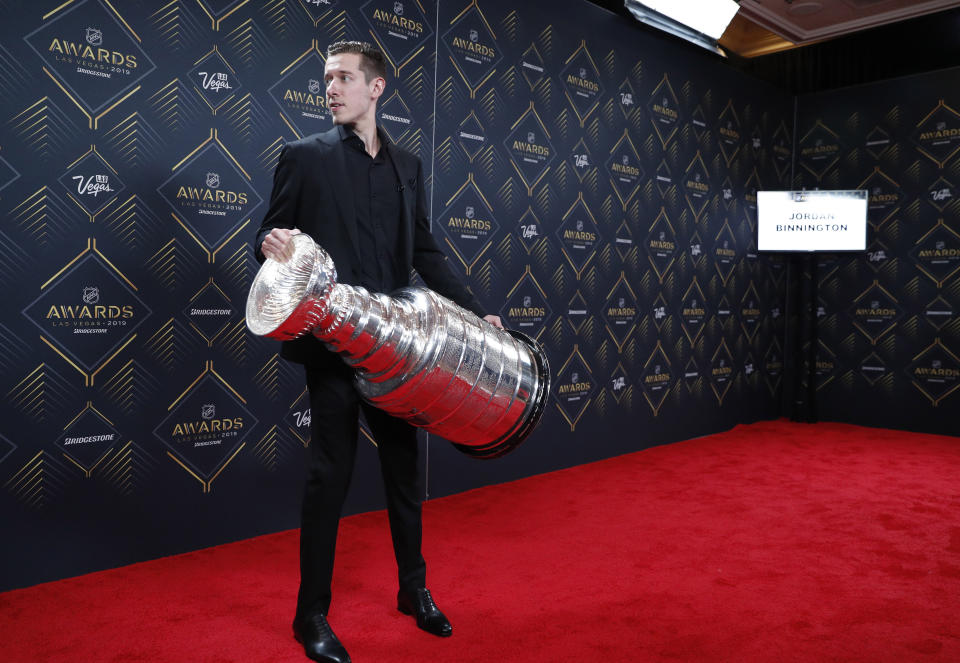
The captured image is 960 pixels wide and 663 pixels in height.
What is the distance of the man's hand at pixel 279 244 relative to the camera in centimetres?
164

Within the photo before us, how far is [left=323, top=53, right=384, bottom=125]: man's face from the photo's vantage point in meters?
1.89

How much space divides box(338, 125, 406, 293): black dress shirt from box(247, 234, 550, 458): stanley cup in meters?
0.18

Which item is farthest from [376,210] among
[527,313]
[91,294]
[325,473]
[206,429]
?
[527,313]

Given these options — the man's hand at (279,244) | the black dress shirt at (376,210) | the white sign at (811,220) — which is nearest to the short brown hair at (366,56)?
the black dress shirt at (376,210)

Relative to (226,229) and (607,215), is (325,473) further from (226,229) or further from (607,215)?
(607,215)

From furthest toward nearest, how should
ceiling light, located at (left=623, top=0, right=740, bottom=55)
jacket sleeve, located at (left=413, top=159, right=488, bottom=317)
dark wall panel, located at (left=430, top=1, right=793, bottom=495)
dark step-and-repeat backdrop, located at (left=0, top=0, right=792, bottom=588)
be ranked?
ceiling light, located at (left=623, top=0, right=740, bottom=55), dark wall panel, located at (left=430, top=1, right=793, bottom=495), dark step-and-repeat backdrop, located at (left=0, top=0, right=792, bottom=588), jacket sleeve, located at (left=413, top=159, right=488, bottom=317)

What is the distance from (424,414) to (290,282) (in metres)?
0.48

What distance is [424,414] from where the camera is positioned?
1.76 meters

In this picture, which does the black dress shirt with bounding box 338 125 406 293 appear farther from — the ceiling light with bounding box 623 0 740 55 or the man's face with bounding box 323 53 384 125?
the ceiling light with bounding box 623 0 740 55

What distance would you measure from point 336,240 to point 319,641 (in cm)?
111

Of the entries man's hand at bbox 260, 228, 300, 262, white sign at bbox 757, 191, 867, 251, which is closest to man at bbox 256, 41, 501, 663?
man's hand at bbox 260, 228, 300, 262

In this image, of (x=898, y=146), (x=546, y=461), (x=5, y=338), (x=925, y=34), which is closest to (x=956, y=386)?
(x=898, y=146)

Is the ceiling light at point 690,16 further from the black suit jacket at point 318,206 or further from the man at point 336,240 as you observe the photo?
the black suit jacket at point 318,206

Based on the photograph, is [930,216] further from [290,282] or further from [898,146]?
[290,282]
